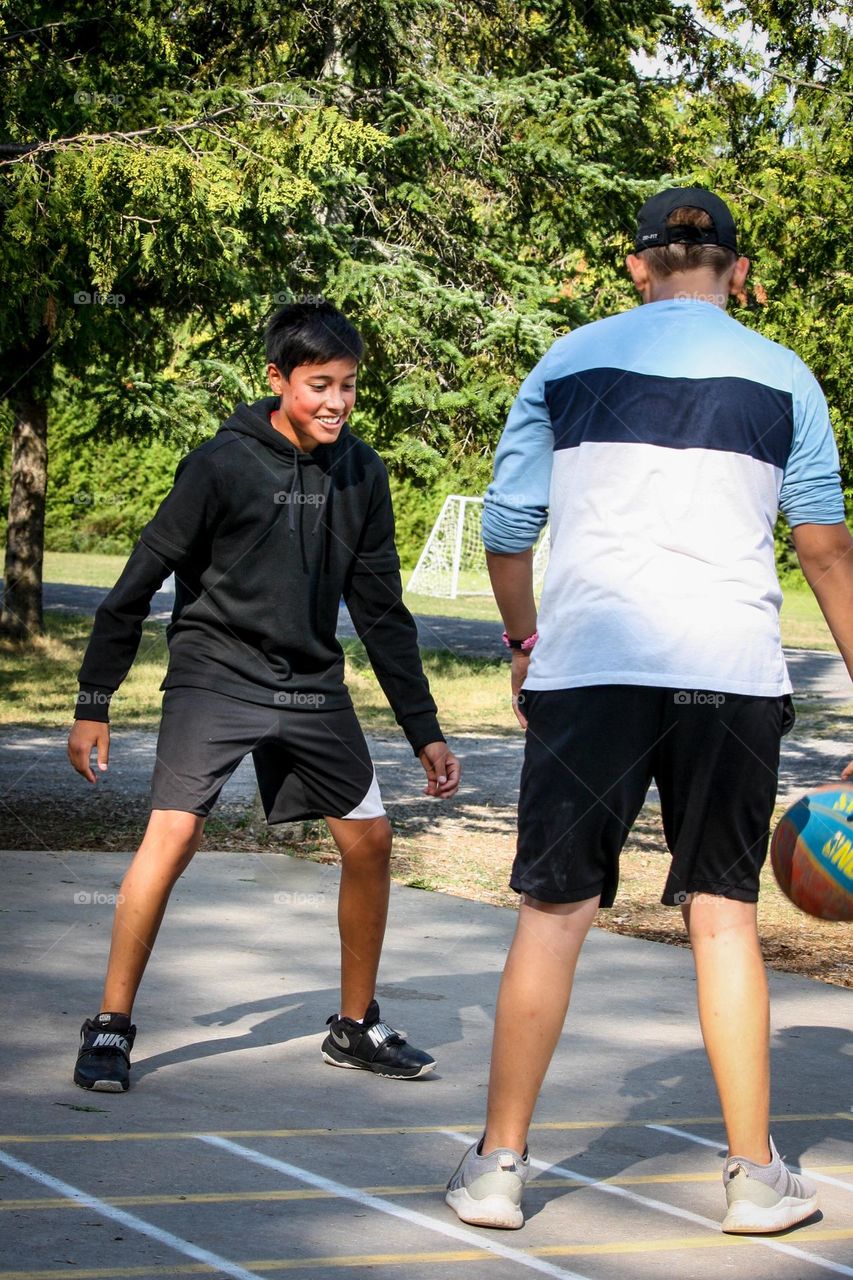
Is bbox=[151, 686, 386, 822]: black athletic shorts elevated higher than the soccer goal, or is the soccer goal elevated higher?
bbox=[151, 686, 386, 822]: black athletic shorts

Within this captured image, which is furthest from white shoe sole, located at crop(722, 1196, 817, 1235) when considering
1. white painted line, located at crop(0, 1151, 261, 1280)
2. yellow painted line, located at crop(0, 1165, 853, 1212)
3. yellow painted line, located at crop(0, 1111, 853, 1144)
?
white painted line, located at crop(0, 1151, 261, 1280)

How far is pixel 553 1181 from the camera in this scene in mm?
3604

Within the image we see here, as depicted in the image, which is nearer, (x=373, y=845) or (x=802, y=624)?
(x=373, y=845)

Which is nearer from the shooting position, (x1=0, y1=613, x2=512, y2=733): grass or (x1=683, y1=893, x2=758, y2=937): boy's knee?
(x1=683, y1=893, x2=758, y2=937): boy's knee

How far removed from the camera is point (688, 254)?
11.4 ft

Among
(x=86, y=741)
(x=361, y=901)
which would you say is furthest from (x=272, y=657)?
(x=361, y=901)

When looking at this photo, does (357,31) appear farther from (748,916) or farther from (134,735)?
(748,916)

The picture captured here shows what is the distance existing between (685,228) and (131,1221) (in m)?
2.27

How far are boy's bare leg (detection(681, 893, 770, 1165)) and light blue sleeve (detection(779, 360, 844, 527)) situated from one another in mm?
831

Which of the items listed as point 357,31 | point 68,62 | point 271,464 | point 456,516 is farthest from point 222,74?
point 456,516

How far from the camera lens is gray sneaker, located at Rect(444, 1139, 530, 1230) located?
3.26 meters

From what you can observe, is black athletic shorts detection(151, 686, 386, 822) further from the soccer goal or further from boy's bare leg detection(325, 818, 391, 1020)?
the soccer goal

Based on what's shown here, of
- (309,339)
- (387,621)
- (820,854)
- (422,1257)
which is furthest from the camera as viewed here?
(387,621)

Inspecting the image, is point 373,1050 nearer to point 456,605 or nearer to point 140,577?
point 140,577
